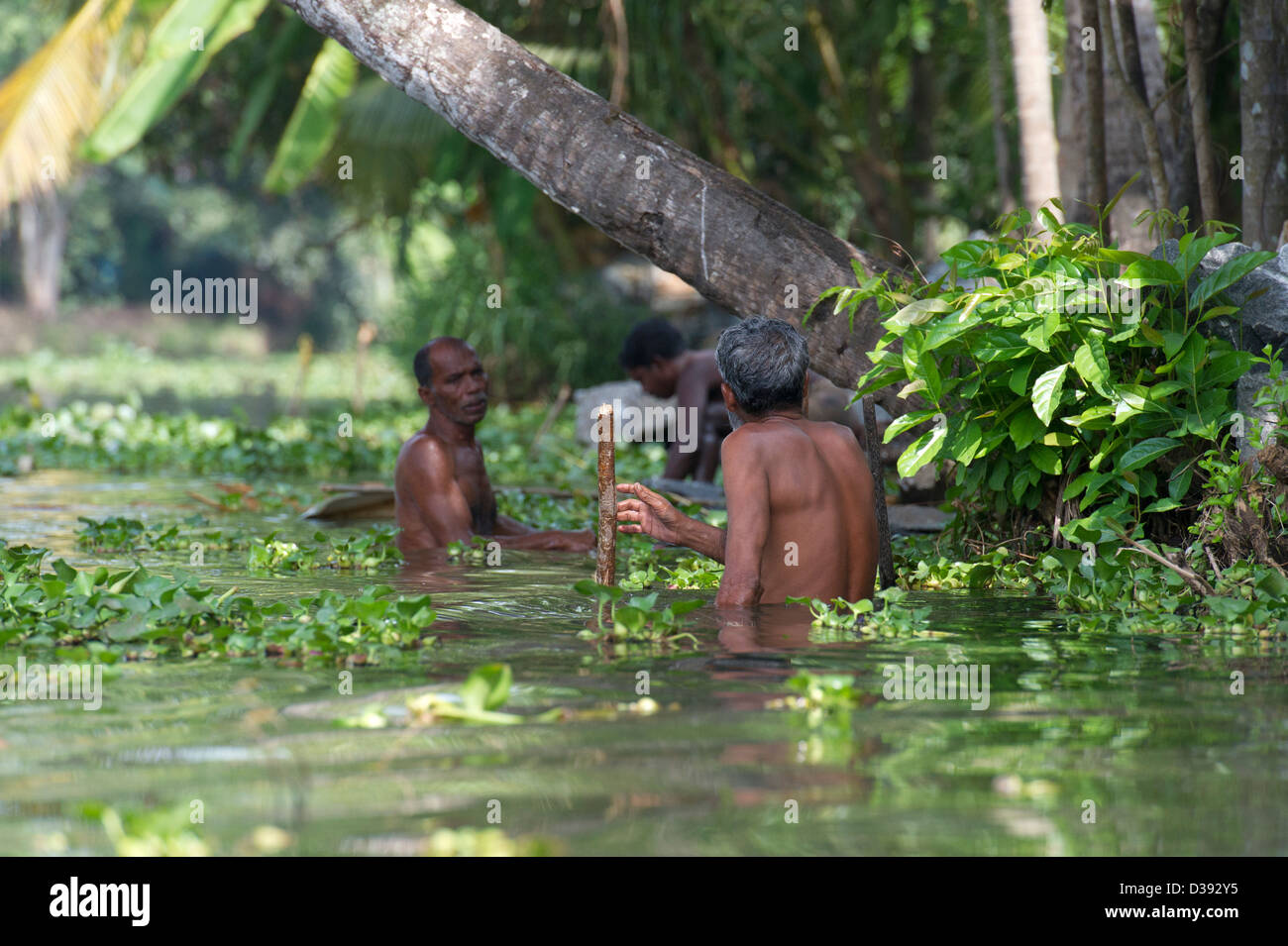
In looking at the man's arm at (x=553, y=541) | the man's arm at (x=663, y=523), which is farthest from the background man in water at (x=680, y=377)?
the man's arm at (x=663, y=523)

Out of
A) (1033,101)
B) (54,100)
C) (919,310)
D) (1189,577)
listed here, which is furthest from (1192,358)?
(54,100)

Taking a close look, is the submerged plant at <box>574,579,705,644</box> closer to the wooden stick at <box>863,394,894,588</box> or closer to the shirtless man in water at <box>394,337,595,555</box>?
the wooden stick at <box>863,394,894,588</box>

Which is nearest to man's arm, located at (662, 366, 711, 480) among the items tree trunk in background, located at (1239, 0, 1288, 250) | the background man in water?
the background man in water

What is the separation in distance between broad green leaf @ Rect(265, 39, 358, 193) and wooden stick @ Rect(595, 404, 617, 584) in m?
11.5

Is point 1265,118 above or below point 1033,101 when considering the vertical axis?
below

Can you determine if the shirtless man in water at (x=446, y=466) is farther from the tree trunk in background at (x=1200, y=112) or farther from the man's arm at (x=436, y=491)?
the tree trunk in background at (x=1200, y=112)

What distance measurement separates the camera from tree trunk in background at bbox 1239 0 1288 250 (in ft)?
23.6

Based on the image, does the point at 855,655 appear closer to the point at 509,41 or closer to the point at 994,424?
the point at 994,424

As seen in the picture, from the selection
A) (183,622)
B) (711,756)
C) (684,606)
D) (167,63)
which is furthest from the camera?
(167,63)

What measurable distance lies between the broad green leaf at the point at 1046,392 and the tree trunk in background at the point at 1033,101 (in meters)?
5.14

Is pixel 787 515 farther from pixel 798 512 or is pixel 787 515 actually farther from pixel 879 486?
pixel 879 486

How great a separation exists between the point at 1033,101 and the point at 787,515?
6579 mm

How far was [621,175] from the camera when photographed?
6871 millimetres

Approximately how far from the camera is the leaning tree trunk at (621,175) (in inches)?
271
